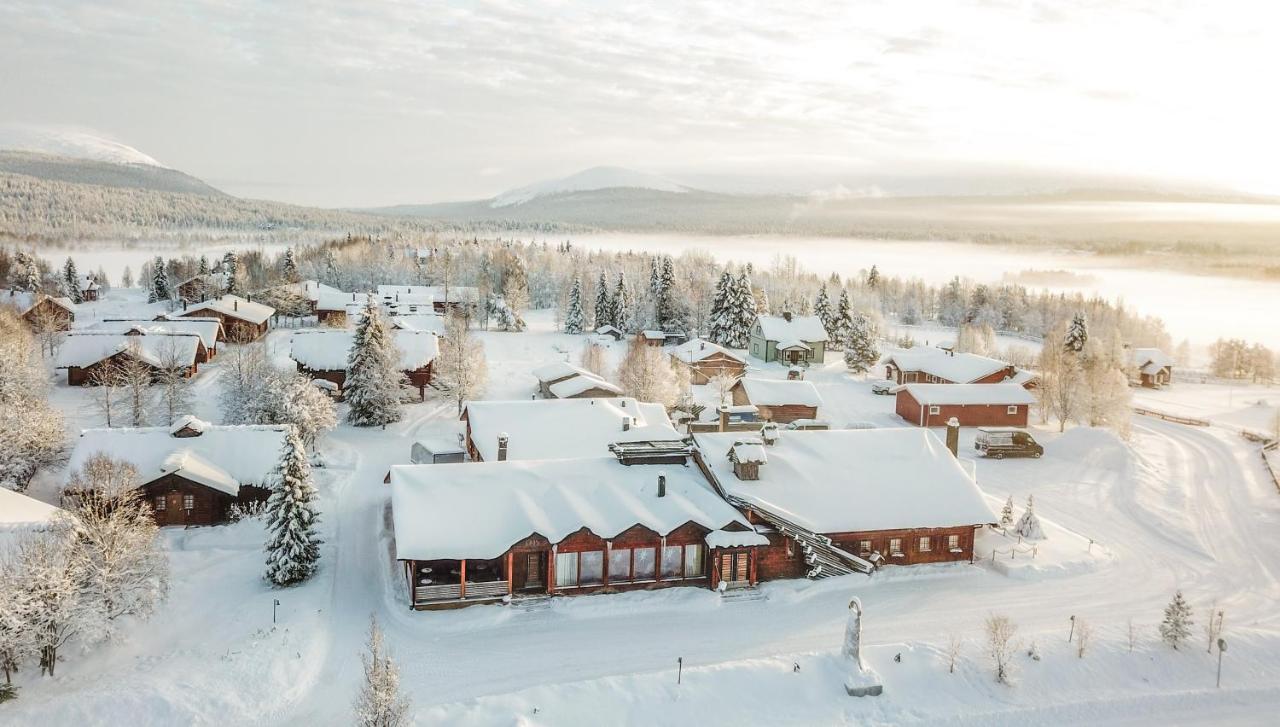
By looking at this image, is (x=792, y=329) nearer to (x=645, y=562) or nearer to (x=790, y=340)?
(x=790, y=340)

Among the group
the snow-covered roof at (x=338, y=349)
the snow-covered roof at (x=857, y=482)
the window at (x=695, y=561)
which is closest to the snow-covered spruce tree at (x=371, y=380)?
the snow-covered roof at (x=338, y=349)

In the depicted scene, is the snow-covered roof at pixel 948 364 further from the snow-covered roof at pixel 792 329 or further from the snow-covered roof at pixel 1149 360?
the snow-covered roof at pixel 1149 360

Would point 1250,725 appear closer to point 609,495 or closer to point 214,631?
point 609,495

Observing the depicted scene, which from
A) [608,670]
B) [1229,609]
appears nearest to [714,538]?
[608,670]

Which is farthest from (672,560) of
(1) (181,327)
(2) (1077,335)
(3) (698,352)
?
(2) (1077,335)

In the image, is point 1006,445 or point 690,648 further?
point 1006,445

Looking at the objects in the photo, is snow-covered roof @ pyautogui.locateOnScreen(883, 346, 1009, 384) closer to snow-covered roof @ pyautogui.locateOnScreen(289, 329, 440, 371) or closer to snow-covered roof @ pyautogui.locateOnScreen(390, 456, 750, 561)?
snow-covered roof @ pyautogui.locateOnScreen(289, 329, 440, 371)

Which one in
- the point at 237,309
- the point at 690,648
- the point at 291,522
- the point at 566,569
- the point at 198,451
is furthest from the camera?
the point at 237,309
